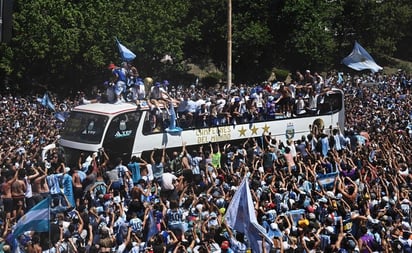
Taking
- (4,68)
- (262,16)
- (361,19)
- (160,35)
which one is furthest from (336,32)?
(4,68)

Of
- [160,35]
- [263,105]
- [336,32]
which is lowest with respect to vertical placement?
[336,32]

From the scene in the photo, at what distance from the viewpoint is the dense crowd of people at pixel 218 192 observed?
11.1m

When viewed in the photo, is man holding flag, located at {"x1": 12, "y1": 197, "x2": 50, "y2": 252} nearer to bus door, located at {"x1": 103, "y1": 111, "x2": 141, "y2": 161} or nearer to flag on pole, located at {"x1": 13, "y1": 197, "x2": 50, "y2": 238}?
flag on pole, located at {"x1": 13, "y1": 197, "x2": 50, "y2": 238}

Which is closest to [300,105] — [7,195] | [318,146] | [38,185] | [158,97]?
[318,146]

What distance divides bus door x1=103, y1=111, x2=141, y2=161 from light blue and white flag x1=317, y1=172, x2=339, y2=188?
434 centimetres

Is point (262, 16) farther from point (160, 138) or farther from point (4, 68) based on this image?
point (160, 138)

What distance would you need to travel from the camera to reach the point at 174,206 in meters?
12.5

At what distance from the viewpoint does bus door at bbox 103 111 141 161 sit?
1675cm

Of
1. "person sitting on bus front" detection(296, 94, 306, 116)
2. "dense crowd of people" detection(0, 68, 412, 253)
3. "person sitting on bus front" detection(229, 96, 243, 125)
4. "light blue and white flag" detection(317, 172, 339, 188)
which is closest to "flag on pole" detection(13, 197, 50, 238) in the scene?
"dense crowd of people" detection(0, 68, 412, 253)

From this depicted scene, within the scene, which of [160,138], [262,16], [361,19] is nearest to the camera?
[160,138]

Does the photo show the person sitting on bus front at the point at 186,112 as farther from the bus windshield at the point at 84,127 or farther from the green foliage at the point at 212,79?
the green foliage at the point at 212,79

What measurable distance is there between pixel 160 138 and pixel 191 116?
4.03ft

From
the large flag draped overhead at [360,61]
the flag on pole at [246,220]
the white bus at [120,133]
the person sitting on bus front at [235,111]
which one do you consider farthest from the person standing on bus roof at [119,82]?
the large flag draped overhead at [360,61]

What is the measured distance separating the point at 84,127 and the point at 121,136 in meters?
0.89
